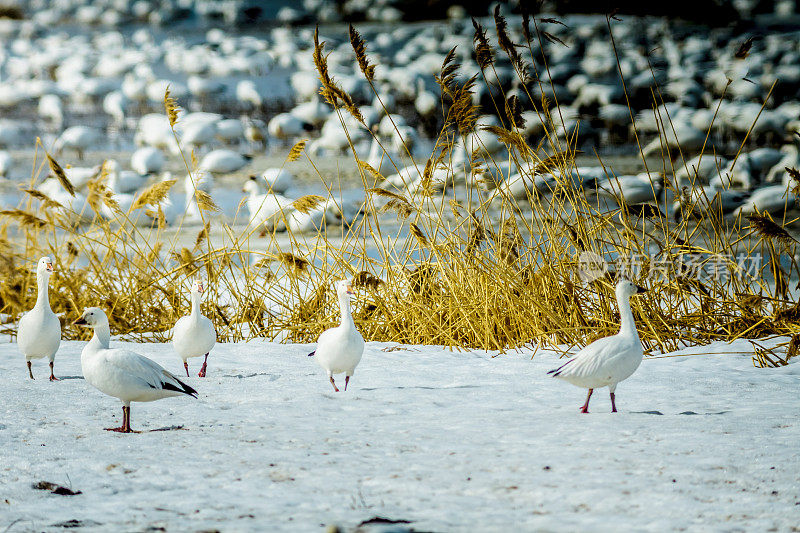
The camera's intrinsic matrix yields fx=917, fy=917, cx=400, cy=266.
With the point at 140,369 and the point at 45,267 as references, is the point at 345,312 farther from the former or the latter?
the point at 45,267

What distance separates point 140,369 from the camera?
7.08ft

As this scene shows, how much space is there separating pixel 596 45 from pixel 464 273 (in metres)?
12.5

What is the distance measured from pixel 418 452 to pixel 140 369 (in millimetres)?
693

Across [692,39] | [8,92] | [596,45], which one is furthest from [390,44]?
[8,92]

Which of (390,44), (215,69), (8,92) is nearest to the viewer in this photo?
(8,92)

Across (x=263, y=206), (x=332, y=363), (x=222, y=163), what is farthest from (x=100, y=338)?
(x=222, y=163)

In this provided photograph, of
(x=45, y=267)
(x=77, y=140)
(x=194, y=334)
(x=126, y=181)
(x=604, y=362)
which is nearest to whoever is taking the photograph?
(x=604, y=362)

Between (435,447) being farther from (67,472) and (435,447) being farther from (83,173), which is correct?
(83,173)

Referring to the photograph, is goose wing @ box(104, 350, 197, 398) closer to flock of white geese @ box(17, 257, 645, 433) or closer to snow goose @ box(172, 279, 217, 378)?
flock of white geese @ box(17, 257, 645, 433)

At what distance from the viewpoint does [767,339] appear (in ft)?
10.2

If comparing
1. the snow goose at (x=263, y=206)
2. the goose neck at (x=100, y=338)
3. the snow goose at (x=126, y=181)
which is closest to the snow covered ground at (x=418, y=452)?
the goose neck at (x=100, y=338)

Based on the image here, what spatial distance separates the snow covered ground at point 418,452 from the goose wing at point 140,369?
0.12 m

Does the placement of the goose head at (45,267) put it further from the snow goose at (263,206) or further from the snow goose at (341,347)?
the snow goose at (263,206)

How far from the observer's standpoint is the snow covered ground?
1644mm
